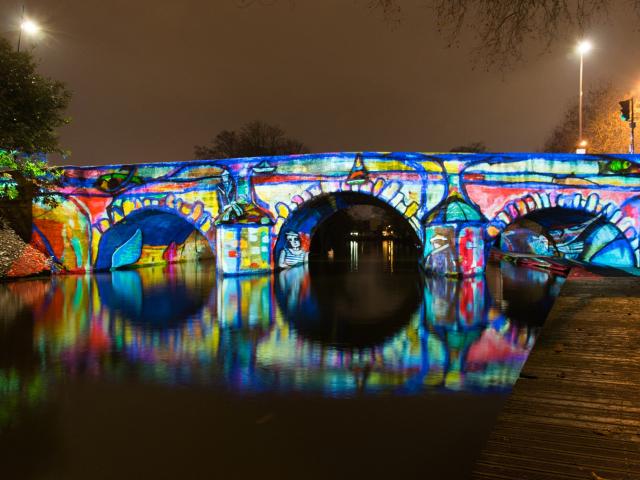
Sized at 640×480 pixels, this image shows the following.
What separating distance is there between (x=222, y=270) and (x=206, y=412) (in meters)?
16.7

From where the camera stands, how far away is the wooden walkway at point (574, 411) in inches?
134

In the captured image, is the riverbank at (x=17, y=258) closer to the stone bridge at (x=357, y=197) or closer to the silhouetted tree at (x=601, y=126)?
the stone bridge at (x=357, y=197)

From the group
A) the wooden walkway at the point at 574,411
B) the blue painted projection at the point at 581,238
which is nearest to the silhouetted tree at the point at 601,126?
the blue painted projection at the point at 581,238

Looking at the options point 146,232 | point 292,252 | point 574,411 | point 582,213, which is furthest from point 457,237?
point 146,232

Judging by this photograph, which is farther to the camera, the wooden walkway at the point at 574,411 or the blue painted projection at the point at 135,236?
the blue painted projection at the point at 135,236

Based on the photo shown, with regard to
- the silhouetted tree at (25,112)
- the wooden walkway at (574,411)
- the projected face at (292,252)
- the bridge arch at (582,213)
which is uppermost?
the silhouetted tree at (25,112)

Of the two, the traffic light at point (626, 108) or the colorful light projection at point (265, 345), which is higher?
the traffic light at point (626, 108)

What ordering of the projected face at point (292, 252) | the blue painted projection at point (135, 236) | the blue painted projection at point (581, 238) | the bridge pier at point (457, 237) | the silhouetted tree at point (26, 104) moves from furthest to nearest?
the projected face at point (292, 252) < the blue painted projection at point (135, 236) < the blue painted projection at point (581, 238) < the bridge pier at point (457, 237) < the silhouetted tree at point (26, 104)

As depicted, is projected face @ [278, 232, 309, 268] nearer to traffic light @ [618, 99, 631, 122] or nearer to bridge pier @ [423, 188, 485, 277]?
bridge pier @ [423, 188, 485, 277]

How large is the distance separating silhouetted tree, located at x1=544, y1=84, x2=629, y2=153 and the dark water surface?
35.0m

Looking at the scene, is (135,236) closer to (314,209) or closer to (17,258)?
(17,258)

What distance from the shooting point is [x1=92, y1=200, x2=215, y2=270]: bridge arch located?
23453 mm

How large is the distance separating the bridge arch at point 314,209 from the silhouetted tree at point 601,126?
2622cm

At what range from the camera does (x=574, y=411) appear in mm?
4402
